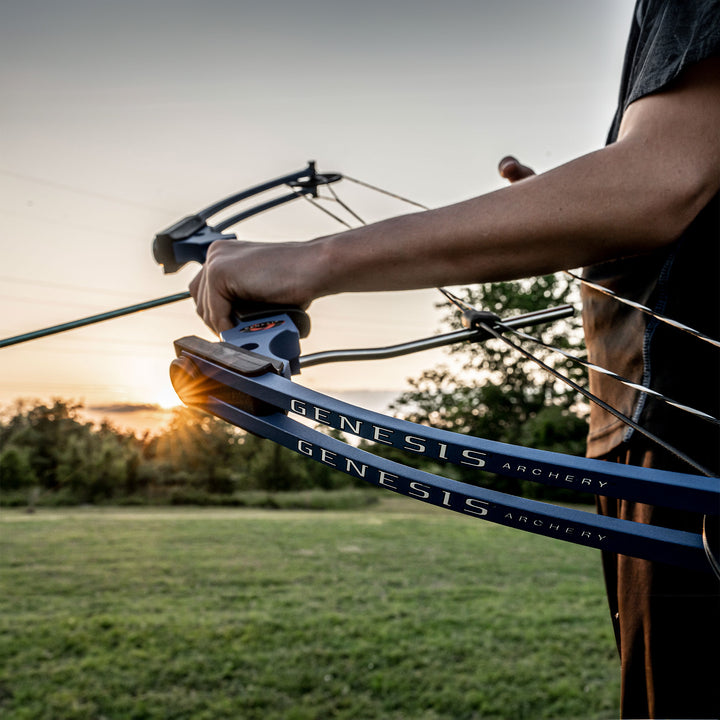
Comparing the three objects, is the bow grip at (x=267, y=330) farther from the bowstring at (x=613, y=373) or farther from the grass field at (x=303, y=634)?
the grass field at (x=303, y=634)

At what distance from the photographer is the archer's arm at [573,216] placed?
695 millimetres

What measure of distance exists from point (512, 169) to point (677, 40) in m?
0.68

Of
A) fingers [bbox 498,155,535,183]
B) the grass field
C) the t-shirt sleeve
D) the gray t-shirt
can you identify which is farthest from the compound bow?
the grass field

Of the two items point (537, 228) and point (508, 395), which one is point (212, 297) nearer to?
point (537, 228)

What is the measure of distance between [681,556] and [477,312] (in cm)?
58

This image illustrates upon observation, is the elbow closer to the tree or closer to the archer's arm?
the archer's arm

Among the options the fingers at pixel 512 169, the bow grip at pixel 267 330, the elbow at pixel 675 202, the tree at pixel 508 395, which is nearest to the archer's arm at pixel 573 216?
the elbow at pixel 675 202

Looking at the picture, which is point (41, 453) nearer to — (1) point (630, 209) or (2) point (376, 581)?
(2) point (376, 581)

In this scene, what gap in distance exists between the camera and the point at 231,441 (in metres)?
25.9

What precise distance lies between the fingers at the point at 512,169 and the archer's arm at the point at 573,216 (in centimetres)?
63

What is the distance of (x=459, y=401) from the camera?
77.9 ft

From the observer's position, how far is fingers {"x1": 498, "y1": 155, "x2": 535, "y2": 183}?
4.60 ft

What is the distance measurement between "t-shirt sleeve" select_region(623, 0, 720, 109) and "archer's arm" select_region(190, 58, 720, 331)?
1 cm

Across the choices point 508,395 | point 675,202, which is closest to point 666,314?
point 675,202
